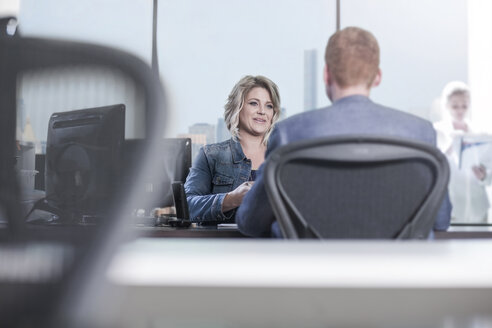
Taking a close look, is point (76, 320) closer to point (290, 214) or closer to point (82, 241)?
point (82, 241)

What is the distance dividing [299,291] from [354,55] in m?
1.08

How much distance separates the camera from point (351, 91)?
4.06 ft

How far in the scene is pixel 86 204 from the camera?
277 mm

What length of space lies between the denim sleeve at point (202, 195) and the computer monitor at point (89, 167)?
144cm

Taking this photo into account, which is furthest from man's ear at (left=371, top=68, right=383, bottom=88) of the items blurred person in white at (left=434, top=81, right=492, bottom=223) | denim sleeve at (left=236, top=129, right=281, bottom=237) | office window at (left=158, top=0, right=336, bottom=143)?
office window at (left=158, top=0, right=336, bottom=143)

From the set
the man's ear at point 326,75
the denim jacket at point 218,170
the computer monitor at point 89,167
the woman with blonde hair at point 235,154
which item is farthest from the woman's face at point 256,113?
the computer monitor at point 89,167

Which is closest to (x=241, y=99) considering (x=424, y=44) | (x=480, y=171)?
(x=480, y=171)

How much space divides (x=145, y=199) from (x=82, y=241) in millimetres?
38

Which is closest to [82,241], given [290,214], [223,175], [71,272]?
[71,272]

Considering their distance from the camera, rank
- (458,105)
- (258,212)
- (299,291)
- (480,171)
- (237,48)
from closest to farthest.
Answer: (299,291), (258,212), (480,171), (458,105), (237,48)

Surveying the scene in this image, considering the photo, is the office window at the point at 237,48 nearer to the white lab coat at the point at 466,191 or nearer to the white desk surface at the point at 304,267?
the white lab coat at the point at 466,191

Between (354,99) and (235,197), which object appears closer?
(354,99)

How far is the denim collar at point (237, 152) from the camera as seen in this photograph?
2162mm

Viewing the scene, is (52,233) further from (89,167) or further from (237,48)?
(237,48)
